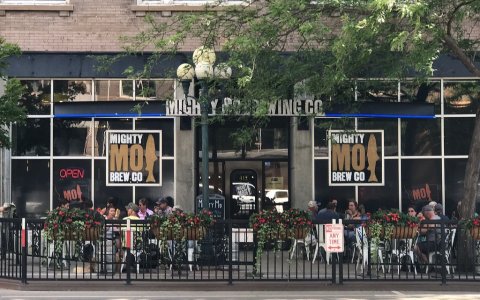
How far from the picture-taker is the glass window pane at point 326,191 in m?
19.8

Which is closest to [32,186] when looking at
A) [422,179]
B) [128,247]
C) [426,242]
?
[128,247]

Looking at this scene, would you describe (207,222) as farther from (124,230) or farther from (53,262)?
(53,262)

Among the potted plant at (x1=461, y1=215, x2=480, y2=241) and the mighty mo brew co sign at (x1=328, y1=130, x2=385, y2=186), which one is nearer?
the potted plant at (x1=461, y1=215, x2=480, y2=241)

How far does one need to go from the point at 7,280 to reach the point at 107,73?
6809mm

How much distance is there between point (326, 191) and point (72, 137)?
656 cm

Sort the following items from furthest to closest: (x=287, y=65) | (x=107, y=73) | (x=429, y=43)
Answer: (x=107, y=73), (x=287, y=65), (x=429, y=43)

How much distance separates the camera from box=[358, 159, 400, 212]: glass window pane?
19.8m

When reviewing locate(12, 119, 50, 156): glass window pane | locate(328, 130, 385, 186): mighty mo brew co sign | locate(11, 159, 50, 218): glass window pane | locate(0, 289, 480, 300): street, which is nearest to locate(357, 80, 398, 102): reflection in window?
locate(328, 130, 385, 186): mighty mo brew co sign

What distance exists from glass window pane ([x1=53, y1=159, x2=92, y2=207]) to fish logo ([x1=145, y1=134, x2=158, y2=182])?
1.44 m

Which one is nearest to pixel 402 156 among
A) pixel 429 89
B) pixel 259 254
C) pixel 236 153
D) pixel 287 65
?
pixel 429 89

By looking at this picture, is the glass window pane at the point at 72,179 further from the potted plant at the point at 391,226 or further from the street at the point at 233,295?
the potted plant at the point at 391,226

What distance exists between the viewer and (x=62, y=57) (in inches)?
760

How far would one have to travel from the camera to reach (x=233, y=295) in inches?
522

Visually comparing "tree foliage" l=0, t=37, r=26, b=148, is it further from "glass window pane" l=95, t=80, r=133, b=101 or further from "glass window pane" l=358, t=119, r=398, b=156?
"glass window pane" l=358, t=119, r=398, b=156
